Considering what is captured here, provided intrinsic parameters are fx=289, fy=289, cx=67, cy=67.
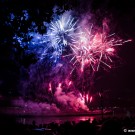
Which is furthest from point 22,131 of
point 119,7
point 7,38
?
point 7,38

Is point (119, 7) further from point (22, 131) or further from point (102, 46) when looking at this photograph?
point (102, 46)

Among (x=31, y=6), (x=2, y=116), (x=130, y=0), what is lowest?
(x=2, y=116)

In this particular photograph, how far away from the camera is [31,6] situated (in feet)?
24.1

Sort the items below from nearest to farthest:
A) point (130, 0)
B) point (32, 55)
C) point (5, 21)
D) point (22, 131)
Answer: point (22, 131) → point (130, 0) → point (5, 21) → point (32, 55)

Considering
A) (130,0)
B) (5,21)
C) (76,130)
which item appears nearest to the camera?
(76,130)

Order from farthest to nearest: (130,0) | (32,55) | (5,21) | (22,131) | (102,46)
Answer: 1. (102,46)
2. (32,55)
3. (5,21)
4. (130,0)
5. (22,131)

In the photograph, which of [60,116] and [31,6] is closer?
[31,6]

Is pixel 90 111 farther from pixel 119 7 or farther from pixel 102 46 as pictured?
pixel 119 7

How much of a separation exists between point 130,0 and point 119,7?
259 millimetres

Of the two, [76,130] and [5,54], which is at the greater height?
[5,54]

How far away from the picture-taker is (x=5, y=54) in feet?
24.6

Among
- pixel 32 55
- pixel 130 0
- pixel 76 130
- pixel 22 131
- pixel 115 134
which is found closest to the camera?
pixel 22 131

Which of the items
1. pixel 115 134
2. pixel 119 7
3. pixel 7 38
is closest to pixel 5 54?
pixel 7 38

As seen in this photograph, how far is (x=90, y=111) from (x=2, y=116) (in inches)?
4407
